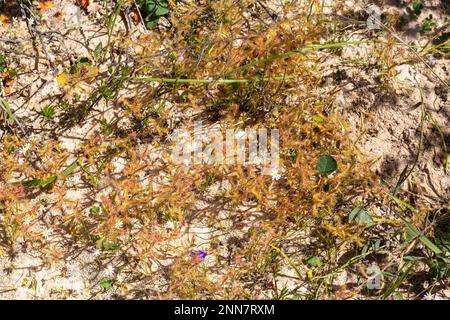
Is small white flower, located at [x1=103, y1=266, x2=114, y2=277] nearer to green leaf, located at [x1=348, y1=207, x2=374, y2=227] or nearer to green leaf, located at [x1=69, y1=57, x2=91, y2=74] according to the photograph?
green leaf, located at [x1=69, y1=57, x2=91, y2=74]

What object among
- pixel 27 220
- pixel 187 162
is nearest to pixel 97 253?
pixel 27 220

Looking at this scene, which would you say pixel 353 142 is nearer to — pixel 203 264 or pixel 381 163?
pixel 381 163

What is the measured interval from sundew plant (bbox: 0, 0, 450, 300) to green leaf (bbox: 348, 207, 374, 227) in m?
0.02

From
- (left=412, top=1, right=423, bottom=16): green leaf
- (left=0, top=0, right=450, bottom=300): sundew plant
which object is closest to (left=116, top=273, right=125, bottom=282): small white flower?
(left=0, top=0, right=450, bottom=300): sundew plant

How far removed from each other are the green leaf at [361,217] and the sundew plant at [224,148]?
0.02m

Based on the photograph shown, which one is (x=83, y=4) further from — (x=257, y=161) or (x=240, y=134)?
(x=257, y=161)

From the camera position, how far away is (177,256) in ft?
9.44

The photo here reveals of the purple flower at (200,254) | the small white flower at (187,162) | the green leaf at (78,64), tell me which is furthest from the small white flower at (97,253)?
the green leaf at (78,64)

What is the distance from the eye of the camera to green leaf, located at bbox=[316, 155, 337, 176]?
2.89 meters

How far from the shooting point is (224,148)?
3094 millimetres

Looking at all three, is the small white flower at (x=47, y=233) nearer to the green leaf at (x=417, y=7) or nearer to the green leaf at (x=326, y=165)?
the green leaf at (x=326, y=165)

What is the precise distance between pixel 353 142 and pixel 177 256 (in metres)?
1.34

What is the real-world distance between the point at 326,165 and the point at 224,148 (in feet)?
2.16
